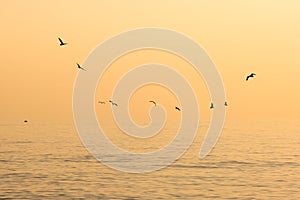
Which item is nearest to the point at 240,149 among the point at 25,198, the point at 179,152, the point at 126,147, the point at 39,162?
the point at 179,152

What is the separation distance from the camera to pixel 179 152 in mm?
117250

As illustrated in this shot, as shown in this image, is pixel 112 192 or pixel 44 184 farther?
pixel 44 184

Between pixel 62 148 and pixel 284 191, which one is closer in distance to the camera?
pixel 284 191

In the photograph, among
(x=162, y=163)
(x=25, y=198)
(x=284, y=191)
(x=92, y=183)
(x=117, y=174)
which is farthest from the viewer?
(x=162, y=163)

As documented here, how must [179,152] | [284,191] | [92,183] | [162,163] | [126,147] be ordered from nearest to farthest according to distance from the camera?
[284,191]
[92,183]
[162,163]
[179,152]
[126,147]

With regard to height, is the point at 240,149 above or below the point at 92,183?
above

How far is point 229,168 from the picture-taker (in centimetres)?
8506

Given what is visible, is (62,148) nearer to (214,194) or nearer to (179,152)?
(179,152)

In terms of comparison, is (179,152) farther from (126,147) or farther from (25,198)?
(25,198)

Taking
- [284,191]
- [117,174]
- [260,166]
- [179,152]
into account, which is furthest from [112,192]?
[179,152]

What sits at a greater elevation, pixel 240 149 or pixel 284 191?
pixel 240 149

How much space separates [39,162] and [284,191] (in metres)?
42.3

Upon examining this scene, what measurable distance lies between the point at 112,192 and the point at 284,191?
19587 mm

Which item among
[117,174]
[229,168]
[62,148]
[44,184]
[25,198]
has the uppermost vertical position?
[62,148]
